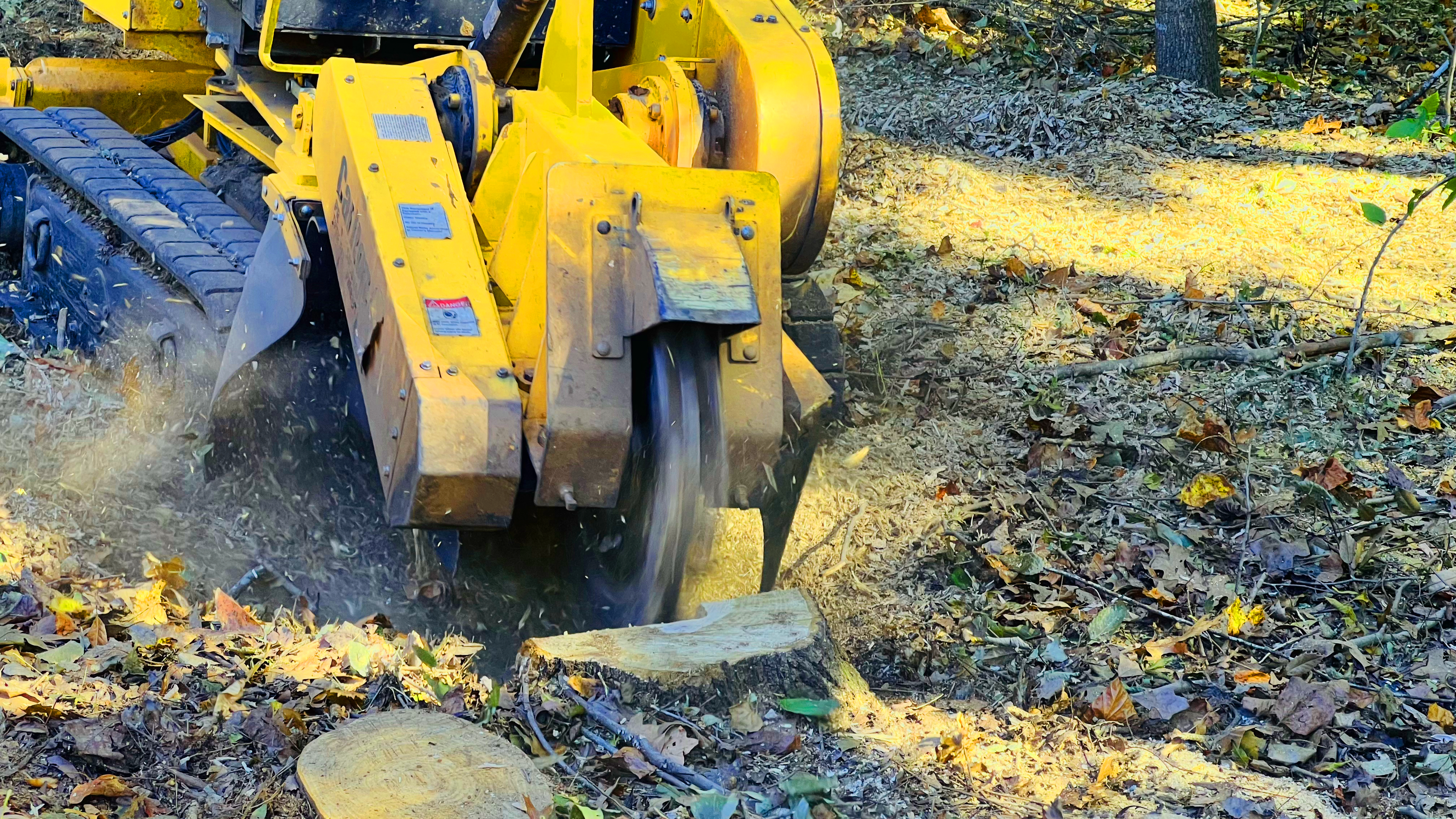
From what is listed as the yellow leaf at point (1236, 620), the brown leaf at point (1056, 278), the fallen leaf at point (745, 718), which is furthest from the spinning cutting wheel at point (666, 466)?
the brown leaf at point (1056, 278)

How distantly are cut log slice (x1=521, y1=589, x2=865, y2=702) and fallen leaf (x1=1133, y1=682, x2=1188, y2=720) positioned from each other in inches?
25.4

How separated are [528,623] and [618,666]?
0.93 metres

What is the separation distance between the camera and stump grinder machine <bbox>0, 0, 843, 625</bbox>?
3391 millimetres

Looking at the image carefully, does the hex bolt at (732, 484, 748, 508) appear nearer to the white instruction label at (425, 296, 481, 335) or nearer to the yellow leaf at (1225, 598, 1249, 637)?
the white instruction label at (425, 296, 481, 335)

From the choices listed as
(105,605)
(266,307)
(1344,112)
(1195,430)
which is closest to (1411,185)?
(1344,112)

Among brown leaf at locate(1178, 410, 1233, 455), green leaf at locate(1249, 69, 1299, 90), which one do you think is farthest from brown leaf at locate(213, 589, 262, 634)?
green leaf at locate(1249, 69, 1299, 90)

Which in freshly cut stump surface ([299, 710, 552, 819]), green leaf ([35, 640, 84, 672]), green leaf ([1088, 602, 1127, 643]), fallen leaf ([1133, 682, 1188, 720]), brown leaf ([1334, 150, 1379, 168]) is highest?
freshly cut stump surface ([299, 710, 552, 819])

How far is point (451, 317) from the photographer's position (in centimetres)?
356

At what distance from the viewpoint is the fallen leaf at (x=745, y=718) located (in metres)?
3.01

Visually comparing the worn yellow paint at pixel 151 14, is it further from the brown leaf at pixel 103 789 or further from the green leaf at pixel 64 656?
the brown leaf at pixel 103 789

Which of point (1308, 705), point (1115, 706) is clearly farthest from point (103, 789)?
point (1308, 705)

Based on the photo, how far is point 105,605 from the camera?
3.50 metres

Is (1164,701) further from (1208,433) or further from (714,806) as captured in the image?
(1208,433)

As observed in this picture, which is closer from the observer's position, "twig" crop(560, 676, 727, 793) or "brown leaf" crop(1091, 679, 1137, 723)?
"twig" crop(560, 676, 727, 793)
